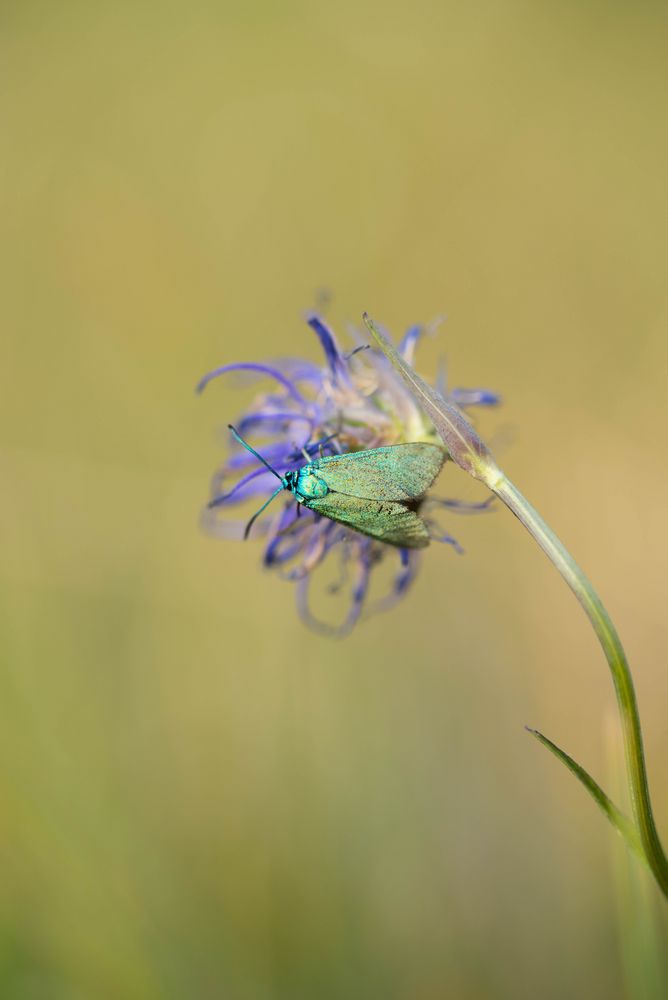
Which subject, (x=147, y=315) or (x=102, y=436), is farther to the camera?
(x=147, y=315)

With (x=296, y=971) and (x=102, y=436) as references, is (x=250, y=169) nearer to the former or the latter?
(x=102, y=436)

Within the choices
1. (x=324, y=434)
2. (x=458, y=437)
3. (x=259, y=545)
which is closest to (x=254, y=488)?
(x=324, y=434)

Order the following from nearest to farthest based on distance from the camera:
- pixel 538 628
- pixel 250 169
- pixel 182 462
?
pixel 538 628 → pixel 182 462 → pixel 250 169

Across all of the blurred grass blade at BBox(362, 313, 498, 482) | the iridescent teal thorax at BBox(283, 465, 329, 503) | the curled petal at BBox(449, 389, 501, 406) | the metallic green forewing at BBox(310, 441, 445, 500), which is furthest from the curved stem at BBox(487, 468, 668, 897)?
the curled petal at BBox(449, 389, 501, 406)

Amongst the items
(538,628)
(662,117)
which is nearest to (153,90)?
(662,117)

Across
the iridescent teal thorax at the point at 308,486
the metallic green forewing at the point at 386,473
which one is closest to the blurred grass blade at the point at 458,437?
the metallic green forewing at the point at 386,473

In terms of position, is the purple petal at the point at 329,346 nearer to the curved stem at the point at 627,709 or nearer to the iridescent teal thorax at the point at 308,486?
the iridescent teal thorax at the point at 308,486

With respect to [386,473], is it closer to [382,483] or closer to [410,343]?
[382,483]

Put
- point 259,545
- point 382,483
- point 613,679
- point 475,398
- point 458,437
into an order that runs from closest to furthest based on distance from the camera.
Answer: point 613,679
point 458,437
point 382,483
point 475,398
point 259,545
